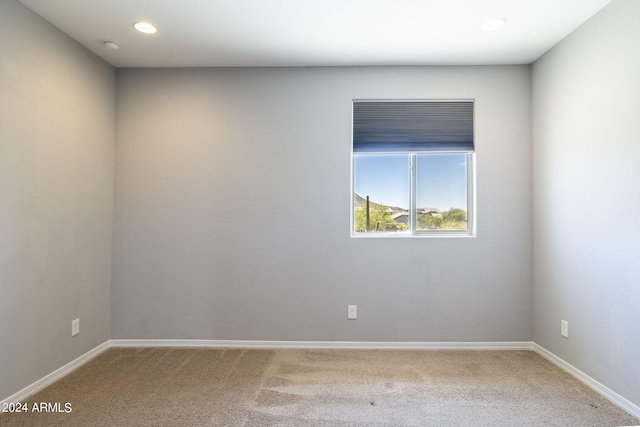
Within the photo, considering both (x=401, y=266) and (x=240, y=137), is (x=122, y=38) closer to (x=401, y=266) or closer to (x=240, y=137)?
(x=240, y=137)

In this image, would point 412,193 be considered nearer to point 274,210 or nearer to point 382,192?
point 382,192

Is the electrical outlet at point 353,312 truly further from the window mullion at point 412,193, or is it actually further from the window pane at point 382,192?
the window mullion at point 412,193

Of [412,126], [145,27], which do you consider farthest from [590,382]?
[145,27]

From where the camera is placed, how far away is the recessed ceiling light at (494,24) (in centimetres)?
249

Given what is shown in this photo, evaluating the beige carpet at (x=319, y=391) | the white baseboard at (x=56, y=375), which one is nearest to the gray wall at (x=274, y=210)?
the white baseboard at (x=56, y=375)

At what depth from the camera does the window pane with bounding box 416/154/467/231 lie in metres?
3.33

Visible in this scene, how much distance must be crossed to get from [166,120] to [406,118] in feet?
7.53

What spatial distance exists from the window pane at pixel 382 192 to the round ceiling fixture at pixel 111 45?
7.41 feet

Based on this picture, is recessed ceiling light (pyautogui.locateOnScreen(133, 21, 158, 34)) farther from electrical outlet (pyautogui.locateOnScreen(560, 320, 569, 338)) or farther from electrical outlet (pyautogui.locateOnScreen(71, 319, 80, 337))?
electrical outlet (pyautogui.locateOnScreen(560, 320, 569, 338))

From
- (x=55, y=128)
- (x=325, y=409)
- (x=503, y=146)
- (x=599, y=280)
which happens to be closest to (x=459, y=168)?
(x=503, y=146)

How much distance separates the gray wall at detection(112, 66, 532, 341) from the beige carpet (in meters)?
0.34

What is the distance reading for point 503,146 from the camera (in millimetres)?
3213

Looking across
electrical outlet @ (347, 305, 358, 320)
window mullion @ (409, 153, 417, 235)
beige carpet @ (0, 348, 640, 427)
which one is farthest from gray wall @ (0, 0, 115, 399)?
window mullion @ (409, 153, 417, 235)

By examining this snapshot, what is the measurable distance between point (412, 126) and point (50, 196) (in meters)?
3.08
